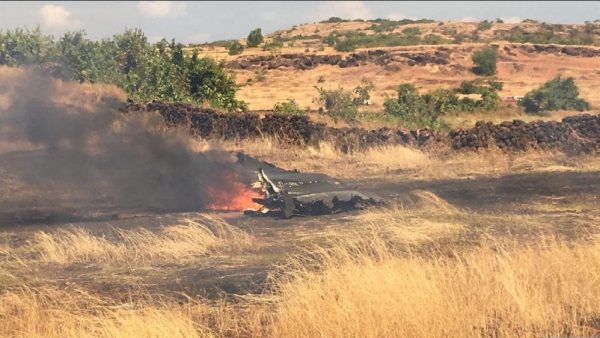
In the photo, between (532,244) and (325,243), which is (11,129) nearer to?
(325,243)

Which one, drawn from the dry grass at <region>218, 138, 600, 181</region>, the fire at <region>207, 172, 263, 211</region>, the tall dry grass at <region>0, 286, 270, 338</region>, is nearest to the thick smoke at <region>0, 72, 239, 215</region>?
the fire at <region>207, 172, 263, 211</region>

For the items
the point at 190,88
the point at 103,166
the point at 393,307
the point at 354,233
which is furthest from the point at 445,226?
the point at 190,88

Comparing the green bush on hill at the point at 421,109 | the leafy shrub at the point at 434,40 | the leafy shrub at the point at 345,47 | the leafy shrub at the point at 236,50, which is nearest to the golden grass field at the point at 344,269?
the green bush on hill at the point at 421,109

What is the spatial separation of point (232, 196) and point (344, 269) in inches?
369

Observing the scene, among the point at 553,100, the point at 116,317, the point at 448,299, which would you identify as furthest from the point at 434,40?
the point at 116,317

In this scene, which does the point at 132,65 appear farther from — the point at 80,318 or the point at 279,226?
the point at 80,318

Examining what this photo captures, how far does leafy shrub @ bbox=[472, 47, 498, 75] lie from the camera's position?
2645 inches

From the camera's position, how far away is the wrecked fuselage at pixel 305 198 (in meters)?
15.9

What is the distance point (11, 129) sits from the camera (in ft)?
86.0

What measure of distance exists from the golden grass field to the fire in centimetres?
82

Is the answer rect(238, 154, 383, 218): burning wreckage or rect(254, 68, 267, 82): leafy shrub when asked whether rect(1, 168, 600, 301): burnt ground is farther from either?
rect(254, 68, 267, 82): leafy shrub

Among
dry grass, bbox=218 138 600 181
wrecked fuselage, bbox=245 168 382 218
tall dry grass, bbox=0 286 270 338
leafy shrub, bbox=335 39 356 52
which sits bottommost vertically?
dry grass, bbox=218 138 600 181

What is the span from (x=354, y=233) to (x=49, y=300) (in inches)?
224

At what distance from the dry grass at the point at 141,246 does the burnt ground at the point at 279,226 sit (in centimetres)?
40
